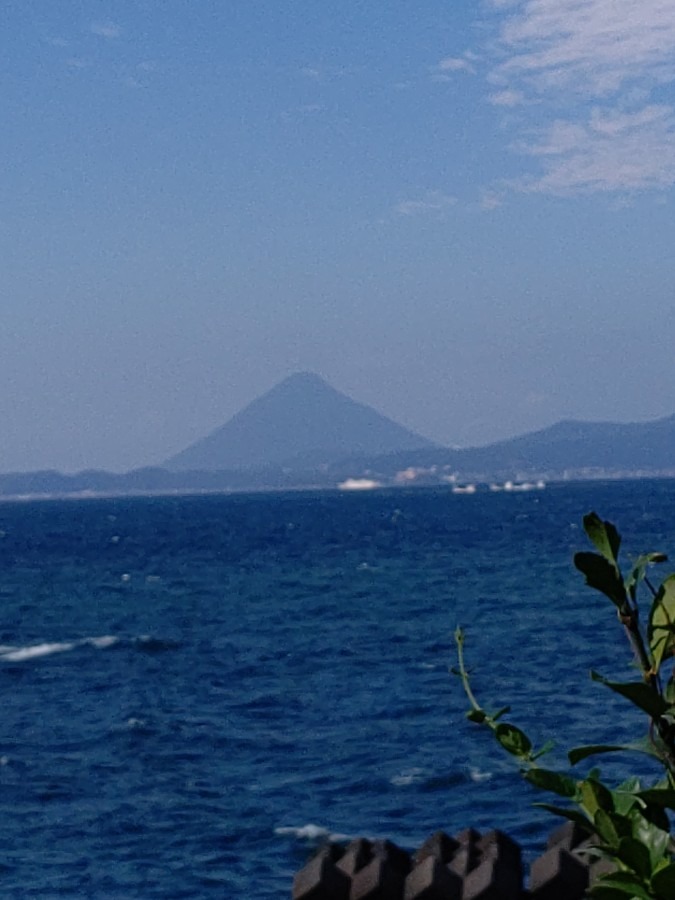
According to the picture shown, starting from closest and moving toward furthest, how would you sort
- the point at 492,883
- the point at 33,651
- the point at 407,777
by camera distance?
the point at 492,883 < the point at 407,777 < the point at 33,651

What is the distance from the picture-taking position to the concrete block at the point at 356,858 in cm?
415

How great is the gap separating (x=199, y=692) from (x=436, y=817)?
49.3 ft

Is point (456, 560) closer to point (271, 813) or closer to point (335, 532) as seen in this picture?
point (335, 532)

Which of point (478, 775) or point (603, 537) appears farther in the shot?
point (478, 775)

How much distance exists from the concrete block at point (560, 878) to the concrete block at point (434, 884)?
25 cm

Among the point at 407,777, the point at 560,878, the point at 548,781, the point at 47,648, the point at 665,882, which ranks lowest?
the point at 47,648

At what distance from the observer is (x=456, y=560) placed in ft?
272

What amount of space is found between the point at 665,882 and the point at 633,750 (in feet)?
0.68

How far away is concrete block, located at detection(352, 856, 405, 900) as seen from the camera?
13.3 ft

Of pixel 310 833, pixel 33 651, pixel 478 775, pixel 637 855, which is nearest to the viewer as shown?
pixel 637 855

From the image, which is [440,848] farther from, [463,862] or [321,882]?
[321,882]

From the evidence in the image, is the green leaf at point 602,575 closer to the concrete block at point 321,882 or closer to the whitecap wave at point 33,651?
the concrete block at point 321,882

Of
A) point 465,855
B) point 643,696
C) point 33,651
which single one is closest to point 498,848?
point 465,855

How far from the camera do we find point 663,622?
218 cm
